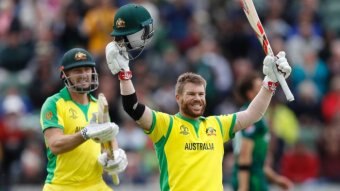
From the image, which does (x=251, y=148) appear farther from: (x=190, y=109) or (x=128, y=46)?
(x=128, y=46)

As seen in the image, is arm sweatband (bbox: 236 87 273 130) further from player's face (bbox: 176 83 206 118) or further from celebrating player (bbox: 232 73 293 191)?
celebrating player (bbox: 232 73 293 191)

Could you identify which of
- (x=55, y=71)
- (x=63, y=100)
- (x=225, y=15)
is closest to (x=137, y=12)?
(x=63, y=100)

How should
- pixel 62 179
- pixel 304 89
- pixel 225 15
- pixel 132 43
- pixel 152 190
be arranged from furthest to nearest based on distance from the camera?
pixel 225 15 → pixel 304 89 → pixel 152 190 → pixel 62 179 → pixel 132 43

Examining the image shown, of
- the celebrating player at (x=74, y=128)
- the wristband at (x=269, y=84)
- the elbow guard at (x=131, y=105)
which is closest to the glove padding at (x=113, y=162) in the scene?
the celebrating player at (x=74, y=128)

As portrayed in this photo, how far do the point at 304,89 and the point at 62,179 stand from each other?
8.16 m

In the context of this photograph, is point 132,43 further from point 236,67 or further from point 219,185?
point 236,67

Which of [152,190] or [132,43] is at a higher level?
[132,43]

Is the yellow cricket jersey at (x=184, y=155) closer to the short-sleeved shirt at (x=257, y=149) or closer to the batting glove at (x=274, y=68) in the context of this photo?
the batting glove at (x=274, y=68)

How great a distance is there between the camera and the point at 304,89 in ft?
58.3

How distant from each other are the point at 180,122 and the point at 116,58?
983mm

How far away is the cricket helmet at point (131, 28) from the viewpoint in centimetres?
935

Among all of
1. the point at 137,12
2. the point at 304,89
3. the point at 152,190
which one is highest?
the point at 137,12

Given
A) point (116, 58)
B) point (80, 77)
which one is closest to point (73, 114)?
point (80, 77)

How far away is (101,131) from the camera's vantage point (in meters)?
9.54
